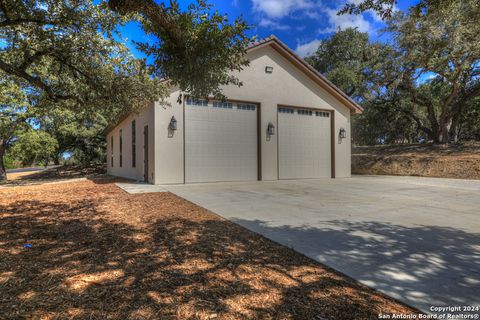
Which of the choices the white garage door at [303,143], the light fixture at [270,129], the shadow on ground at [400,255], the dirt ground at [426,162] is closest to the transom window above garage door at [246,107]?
the light fixture at [270,129]

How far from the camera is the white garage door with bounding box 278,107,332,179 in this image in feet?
42.6

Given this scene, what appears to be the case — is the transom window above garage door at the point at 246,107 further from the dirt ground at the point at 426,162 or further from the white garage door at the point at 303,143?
the dirt ground at the point at 426,162

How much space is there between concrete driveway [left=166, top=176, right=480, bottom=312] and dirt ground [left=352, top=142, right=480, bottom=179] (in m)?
8.09

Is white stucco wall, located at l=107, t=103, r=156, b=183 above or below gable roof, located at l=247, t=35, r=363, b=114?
below

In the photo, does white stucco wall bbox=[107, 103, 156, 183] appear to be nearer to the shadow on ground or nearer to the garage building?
the garage building

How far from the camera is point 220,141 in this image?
38.3 feet

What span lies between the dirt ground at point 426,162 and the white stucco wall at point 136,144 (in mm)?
13627

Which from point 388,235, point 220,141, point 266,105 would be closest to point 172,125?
point 220,141

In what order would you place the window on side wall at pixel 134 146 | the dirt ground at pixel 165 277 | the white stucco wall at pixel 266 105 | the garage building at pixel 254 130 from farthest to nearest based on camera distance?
1. the window on side wall at pixel 134 146
2. the garage building at pixel 254 130
3. the white stucco wall at pixel 266 105
4. the dirt ground at pixel 165 277

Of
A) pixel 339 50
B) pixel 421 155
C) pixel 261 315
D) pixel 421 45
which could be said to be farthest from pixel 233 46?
pixel 339 50

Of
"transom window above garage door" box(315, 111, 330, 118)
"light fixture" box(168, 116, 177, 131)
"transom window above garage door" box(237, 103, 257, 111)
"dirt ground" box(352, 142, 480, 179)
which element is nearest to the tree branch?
"light fixture" box(168, 116, 177, 131)

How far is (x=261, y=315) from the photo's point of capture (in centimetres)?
201

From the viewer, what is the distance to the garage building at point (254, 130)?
35.3ft

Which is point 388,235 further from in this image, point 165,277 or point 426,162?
point 426,162
